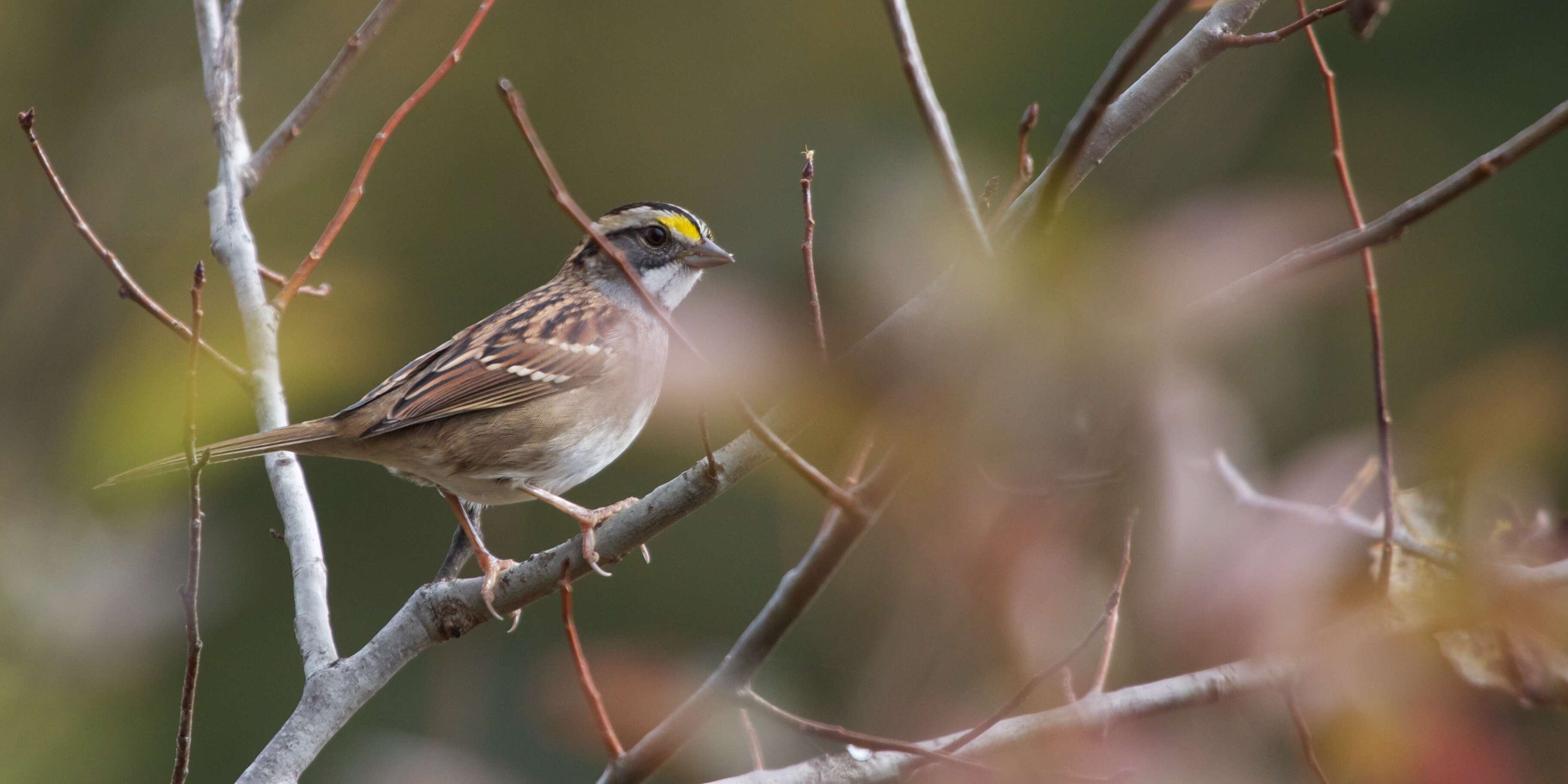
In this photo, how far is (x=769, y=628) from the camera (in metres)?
1.60

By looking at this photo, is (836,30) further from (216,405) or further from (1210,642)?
(1210,642)

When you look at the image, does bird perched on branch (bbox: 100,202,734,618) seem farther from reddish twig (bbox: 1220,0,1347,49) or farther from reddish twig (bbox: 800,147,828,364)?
reddish twig (bbox: 1220,0,1347,49)

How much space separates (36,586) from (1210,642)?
8.84 ft

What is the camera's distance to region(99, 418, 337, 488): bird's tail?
108 inches

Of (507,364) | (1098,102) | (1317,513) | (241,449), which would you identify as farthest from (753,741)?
(507,364)

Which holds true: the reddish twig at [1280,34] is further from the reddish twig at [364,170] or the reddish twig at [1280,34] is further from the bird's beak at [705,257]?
the bird's beak at [705,257]

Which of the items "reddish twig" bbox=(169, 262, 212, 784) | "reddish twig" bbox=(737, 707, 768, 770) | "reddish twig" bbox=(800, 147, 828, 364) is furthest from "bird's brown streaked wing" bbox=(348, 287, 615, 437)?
"reddish twig" bbox=(737, 707, 768, 770)

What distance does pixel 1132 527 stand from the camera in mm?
1921

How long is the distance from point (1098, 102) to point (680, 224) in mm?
2490

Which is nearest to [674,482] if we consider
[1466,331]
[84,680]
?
[84,680]

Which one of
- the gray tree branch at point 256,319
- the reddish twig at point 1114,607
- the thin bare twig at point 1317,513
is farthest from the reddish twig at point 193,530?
the thin bare twig at point 1317,513

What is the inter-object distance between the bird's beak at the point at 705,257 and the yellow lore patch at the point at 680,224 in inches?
1.9

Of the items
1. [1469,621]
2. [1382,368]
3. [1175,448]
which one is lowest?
[1469,621]

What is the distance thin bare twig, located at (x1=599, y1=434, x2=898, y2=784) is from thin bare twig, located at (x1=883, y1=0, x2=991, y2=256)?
1.06ft
